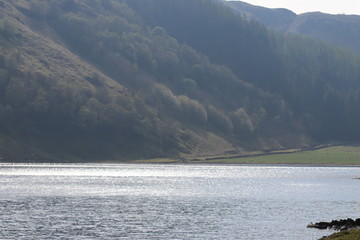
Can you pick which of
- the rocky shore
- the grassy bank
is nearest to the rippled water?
the rocky shore

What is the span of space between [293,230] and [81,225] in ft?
92.9

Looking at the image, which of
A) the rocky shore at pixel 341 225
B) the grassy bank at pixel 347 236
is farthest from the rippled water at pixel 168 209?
the grassy bank at pixel 347 236

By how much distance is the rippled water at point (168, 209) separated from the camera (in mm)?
90625

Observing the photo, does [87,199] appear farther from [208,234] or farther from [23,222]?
[208,234]

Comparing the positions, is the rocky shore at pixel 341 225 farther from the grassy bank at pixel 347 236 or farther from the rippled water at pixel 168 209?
the grassy bank at pixel 347 236

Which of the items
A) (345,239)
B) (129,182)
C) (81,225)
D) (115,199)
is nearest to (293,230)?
(345,239)

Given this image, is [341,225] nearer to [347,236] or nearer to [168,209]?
[347,236]

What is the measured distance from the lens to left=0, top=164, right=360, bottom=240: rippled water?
90.6m

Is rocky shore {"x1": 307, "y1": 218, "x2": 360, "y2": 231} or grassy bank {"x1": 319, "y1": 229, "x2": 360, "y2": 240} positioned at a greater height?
grassy bank {"x1": 319, "y1": 229, "x2": 360, "y2": 240}

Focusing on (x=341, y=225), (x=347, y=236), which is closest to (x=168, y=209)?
(x=341, y=225)

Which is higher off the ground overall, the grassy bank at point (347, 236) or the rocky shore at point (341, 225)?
the grassy bank at point (347, 236)

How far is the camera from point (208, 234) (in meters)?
89.8

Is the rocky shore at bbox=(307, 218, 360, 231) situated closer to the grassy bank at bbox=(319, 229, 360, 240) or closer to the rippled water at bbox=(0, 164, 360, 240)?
the rippled water at bbox=(0, 164, 360, 240)

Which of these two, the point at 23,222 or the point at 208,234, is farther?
the point at 23,222
